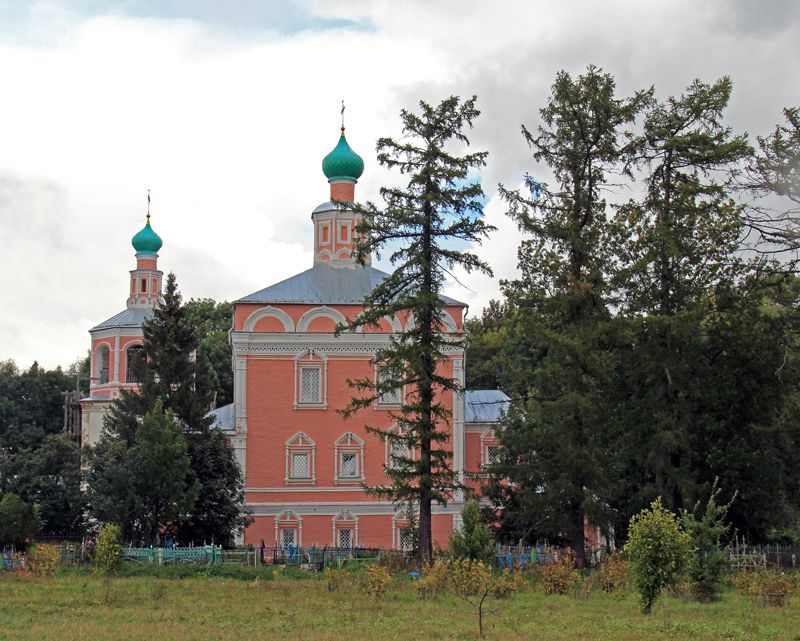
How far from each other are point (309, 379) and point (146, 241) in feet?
33.3

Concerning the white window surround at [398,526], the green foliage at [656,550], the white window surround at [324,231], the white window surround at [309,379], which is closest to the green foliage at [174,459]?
the white window surround at [309,379]

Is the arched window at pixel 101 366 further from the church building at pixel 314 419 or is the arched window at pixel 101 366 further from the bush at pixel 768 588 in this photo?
the bush at pixel 768 588

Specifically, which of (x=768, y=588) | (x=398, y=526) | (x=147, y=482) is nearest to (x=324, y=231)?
(x=398, y=526)

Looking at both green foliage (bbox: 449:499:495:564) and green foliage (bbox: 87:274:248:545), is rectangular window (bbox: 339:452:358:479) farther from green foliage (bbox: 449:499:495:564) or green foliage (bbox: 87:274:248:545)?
green foliage (bbox: 449:499:495:564)

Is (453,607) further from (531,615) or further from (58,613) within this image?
(58,613)

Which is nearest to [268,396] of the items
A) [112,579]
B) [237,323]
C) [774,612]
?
[237,323]

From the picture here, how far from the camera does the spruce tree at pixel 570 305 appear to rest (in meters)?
22.8

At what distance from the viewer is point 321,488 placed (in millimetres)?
32719

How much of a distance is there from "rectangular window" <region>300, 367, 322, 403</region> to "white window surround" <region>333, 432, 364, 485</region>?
1465mm

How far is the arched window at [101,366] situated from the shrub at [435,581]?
22.6 m

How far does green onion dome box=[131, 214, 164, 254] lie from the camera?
39.8 meters

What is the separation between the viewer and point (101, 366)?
39.1 metres

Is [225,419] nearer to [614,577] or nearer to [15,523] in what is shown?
[15,523]

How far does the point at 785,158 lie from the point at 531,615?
765 cm
